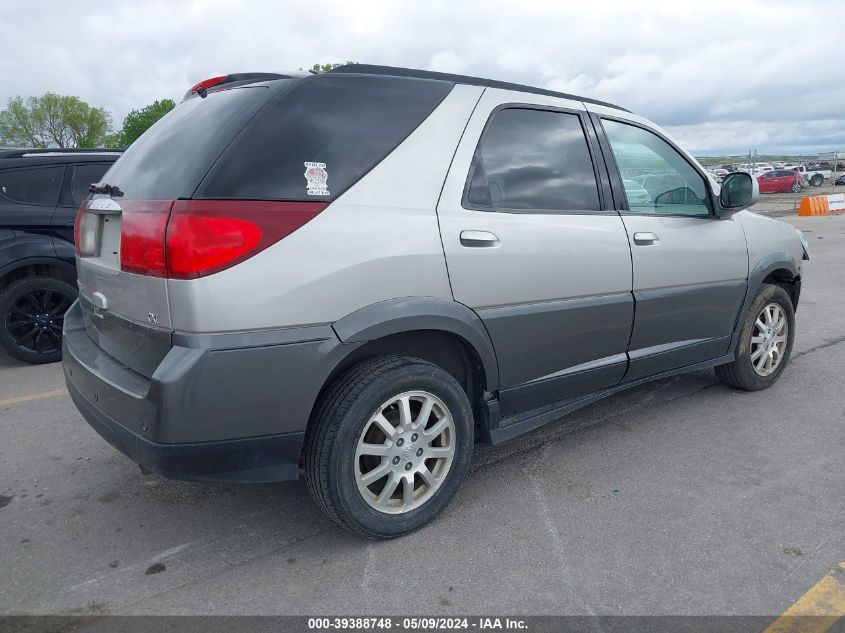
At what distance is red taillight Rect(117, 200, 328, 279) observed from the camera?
2246mm

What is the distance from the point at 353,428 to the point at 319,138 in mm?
1096

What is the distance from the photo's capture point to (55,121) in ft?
276

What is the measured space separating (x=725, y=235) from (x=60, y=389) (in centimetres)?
465

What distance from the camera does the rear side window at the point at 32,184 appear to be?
18.4ft

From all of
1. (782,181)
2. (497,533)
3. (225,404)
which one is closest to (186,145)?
(225,404)

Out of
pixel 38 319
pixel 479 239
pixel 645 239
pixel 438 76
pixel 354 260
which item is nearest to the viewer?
pixel 354 260

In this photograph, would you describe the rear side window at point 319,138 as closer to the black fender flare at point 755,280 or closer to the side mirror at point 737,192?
the side mirror at point 737,192

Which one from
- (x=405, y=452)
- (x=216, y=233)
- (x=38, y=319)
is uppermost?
(x=216, y=233)

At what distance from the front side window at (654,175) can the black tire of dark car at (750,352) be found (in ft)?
2.69

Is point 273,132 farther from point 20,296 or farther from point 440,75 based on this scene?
point 20,296

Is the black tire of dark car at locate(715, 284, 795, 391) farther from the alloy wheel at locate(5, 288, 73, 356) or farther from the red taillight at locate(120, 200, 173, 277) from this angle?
the alloy wheel at locate(5, 288, 73, 356)

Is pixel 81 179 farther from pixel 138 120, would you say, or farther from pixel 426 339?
pixel 138 120

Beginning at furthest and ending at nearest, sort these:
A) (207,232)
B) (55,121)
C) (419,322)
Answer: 1. (55,121)
2. (419,322)
3. (207,232)

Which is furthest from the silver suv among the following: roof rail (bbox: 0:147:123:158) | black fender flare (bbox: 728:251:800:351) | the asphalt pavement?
roof rail (bbox: 0:147:123:158)
